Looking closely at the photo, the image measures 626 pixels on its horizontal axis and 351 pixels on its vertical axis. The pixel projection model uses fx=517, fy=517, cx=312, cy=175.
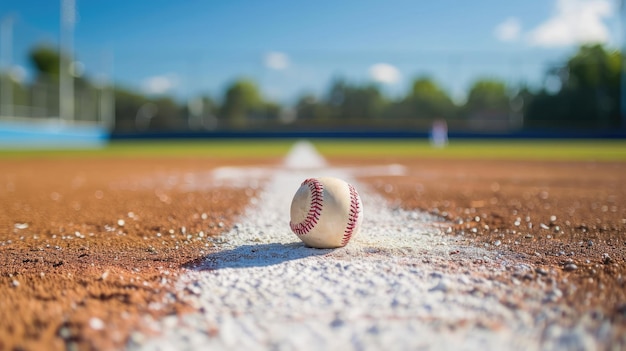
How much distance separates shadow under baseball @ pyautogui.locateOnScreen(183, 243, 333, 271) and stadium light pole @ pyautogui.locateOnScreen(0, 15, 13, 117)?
23.5m

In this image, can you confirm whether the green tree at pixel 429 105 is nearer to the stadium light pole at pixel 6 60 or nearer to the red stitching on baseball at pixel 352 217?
the stadium light pole at pixel 6 60

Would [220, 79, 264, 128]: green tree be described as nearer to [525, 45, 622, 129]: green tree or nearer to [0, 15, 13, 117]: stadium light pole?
[0, 15, 13, 117]: stadium light pole

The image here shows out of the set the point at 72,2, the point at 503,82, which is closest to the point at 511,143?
the point at 503,82

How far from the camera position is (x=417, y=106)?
28.8 m

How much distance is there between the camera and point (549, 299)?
1951mm

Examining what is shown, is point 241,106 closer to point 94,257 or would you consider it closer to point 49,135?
point 49,135

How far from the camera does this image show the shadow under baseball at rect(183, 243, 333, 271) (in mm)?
2461

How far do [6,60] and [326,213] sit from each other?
2513 cm

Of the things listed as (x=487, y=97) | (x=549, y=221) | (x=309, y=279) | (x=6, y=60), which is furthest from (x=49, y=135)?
(x=309, y=279)

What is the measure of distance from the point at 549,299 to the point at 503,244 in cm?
104

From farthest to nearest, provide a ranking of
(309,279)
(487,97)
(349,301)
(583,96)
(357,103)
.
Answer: (357,103) → (487,97) → (583,96) → (309,279) → (349,301)

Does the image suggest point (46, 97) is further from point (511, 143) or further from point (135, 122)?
point (511, 143)

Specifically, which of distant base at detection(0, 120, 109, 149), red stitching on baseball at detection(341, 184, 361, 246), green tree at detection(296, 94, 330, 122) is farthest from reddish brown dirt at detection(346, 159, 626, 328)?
green tree at detection(296, 94, 330, 122)

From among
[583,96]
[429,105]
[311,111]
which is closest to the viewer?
[583,96]
